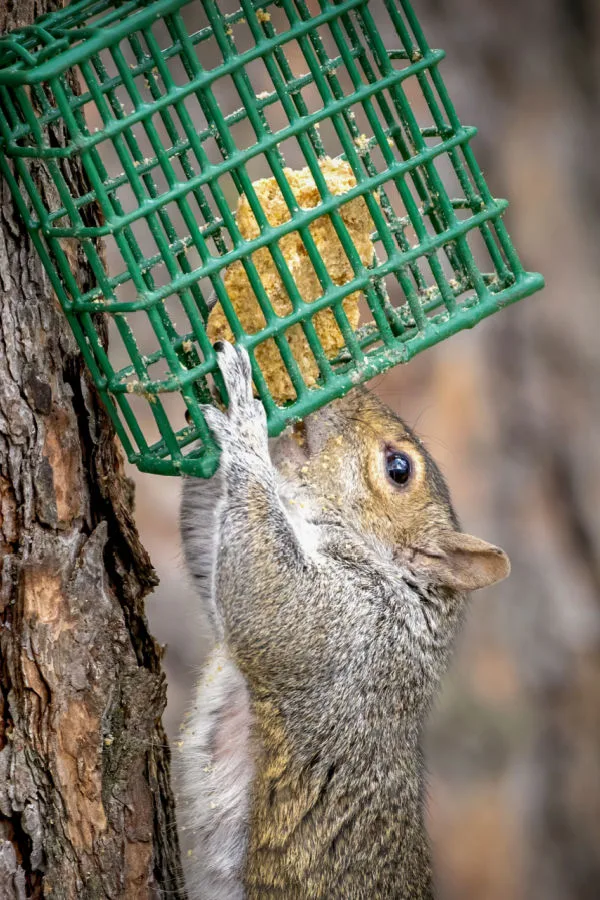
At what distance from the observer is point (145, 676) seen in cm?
269

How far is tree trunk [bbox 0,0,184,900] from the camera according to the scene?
2.44m

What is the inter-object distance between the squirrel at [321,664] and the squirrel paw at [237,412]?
0.18 metres

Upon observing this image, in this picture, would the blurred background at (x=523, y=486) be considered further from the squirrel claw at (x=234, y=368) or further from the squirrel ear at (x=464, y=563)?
the squirrel claw at (x=234, y=368)

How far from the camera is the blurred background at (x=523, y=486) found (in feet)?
17.6

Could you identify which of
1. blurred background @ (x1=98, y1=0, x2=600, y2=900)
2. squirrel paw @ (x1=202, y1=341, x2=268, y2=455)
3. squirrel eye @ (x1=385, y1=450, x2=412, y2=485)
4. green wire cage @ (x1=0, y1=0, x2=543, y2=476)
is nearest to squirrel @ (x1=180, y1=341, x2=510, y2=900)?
squirrel eye @ (x1=385, y1=450, x2=412, y2=485)

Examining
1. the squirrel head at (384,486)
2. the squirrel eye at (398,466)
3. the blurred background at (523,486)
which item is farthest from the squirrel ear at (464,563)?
the blurred background at (523,486)

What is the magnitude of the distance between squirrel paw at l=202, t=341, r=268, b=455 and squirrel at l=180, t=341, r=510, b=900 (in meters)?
0.18

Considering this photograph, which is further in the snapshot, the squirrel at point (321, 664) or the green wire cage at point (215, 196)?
the squirrel at point (321, 664)

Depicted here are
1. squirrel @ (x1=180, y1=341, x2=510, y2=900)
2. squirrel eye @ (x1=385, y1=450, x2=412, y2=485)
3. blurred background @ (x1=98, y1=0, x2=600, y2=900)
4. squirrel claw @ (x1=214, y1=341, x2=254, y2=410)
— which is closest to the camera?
squirrel claw @ (x1=214, y1=341, x2=254, y2=410)

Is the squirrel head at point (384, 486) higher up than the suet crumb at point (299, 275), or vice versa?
the suet crumb at point (299, 275)

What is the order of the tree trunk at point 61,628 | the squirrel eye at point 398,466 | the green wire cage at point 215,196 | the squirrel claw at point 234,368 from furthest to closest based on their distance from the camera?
the squirrel eye at point 398,466, the tree trunk at point 61,628, the squirrel claw at point 234,368, the green wire cage at point 215,196

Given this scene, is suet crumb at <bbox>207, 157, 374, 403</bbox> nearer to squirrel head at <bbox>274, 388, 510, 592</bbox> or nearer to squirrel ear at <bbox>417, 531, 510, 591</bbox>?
squirrel head at <bbox>274, 388, 510, 592</bbox>

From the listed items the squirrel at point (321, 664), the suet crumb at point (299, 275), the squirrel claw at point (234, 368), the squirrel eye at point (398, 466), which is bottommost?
the squirrel at point (321, 664)

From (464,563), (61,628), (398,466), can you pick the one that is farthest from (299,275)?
(61,628)
